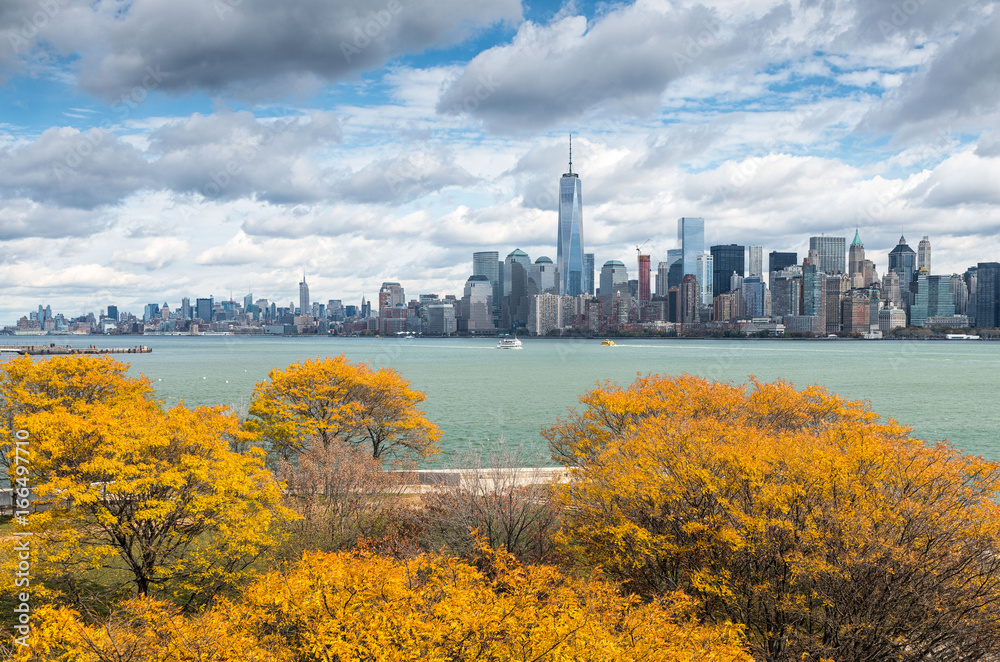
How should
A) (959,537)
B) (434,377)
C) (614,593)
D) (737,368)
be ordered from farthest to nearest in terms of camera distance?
(737,368), (434,377), (614,593), (959,537)

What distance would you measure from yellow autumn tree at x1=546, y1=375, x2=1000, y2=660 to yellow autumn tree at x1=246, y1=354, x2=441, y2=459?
67.4 ft

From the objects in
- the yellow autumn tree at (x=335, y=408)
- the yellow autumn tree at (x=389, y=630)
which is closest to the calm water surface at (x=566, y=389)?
the yellow autumn tree at (x=335, y=408)

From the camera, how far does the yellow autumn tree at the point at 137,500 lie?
70.8 feet

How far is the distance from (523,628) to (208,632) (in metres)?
7.02

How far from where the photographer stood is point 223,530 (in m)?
23.1

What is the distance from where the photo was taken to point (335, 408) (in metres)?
40.6

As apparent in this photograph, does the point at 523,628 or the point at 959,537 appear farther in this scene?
the point at 959,537

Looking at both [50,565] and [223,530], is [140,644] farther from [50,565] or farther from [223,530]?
[50,565]

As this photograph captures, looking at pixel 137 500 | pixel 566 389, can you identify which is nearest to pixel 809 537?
pixel 137 500

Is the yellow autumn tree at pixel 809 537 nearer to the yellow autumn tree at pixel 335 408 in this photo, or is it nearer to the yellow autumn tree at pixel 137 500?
the yellow autumn tree at pixel 137 500

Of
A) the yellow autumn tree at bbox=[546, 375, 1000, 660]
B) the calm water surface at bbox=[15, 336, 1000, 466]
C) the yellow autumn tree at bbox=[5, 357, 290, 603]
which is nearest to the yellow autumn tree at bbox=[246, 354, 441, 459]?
the calm water surface at bbox=[15, 336, 1000, 466]

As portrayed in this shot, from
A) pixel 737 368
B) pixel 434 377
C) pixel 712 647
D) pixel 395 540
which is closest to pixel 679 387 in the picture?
pixel 395 540

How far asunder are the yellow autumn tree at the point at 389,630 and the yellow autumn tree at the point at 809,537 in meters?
2.69

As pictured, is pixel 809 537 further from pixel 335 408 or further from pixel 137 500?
pixel 335 408
